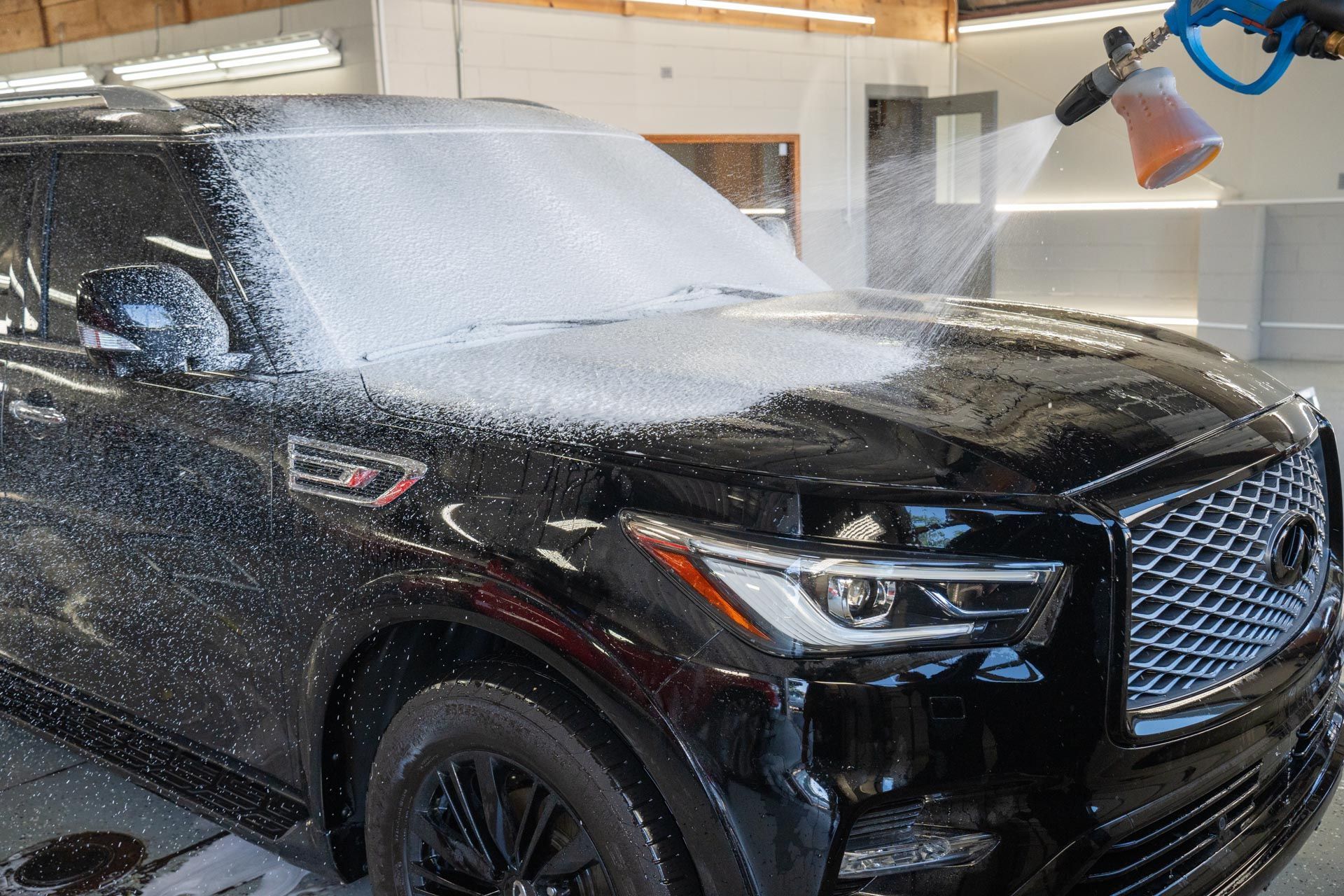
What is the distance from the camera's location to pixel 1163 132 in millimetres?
2084

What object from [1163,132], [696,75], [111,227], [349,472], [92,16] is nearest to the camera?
[349,472]

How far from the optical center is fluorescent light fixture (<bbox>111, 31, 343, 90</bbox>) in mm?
7320

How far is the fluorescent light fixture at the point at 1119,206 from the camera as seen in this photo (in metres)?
10.1

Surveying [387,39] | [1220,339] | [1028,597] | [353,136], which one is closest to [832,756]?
[1028,597]

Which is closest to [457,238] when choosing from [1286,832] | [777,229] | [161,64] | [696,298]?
[696,298]

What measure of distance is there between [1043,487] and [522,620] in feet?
2.30

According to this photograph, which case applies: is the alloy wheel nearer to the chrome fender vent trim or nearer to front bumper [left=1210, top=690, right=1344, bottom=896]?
the chrome fender vent trim

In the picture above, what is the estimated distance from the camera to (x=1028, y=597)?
1.41 meters

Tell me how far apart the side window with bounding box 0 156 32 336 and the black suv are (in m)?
0.03

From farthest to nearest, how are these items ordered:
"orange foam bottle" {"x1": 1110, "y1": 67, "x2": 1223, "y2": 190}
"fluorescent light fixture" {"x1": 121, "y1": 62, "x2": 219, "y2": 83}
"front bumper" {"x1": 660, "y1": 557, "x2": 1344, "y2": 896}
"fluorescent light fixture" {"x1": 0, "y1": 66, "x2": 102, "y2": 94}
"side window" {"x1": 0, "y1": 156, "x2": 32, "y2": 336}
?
"fluorescent light fixture" {"x1": 0, "y1": 66, "x2": 102, "y2": 94} < "fluorescent light fixture" {"x1": 121, "y1": 62, "x2": 219, "y2": 83} < "side window" {"x1": 0, "y1": 156, "x2": 32, "y2": 336} < "orange foam bottle" {"x1": 1110, "y1": 67, "x2": 1223, "y2": 190} < "front bumper" {"x1": 660, "y1": 557, "x2": 1344, "y2": 896}

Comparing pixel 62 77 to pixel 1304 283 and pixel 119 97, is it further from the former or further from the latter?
pixel 1304 283

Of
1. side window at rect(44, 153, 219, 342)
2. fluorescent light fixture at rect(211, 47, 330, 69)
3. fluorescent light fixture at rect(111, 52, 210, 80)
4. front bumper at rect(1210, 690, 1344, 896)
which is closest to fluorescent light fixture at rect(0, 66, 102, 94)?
fluorescent light fixture at rect(111, 52, 210, 80)

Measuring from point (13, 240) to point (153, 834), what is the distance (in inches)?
54.5

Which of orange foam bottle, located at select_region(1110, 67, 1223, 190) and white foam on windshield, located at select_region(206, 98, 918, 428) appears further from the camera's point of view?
orange foam bottle, located at select_region(1110, 67, 1223, 190)
